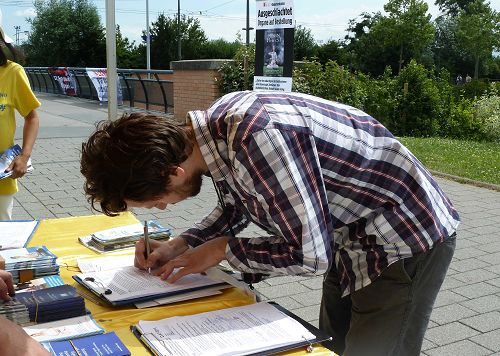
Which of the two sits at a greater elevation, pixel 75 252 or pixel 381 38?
pixel 381 38

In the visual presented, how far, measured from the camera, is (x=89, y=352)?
136 cm

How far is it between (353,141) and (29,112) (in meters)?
2.24

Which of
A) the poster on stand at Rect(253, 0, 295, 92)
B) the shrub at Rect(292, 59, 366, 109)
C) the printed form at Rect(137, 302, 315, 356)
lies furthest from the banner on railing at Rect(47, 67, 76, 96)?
the printed form at Rect(137, 302, 315, 356)

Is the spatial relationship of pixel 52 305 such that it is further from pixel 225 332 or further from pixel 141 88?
pixel 141 88

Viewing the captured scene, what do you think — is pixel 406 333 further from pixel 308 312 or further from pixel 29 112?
pixel 29 112

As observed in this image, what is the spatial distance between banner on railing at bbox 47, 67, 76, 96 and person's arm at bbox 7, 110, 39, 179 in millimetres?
20037

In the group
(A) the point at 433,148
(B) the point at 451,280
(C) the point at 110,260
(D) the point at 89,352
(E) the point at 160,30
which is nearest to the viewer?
(D) the point at 89,352

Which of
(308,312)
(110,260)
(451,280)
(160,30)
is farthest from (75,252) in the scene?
(160,30)

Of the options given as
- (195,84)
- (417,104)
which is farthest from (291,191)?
(417,104)

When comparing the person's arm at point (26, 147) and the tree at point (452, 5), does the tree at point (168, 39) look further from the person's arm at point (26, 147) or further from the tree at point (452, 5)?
the person's arm at point (26, 147)

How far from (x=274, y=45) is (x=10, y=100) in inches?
158

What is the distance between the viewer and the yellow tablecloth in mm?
→ 1551

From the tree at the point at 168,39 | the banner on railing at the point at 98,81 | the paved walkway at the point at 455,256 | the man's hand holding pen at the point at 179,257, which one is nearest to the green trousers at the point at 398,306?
the man's hand holding pen at the point at 179,257

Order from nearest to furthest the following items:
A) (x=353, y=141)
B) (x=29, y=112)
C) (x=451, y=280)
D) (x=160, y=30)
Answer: (x=353, y=141), (x=29, y=112), (x=451, y=280), (x=160, y=30)
